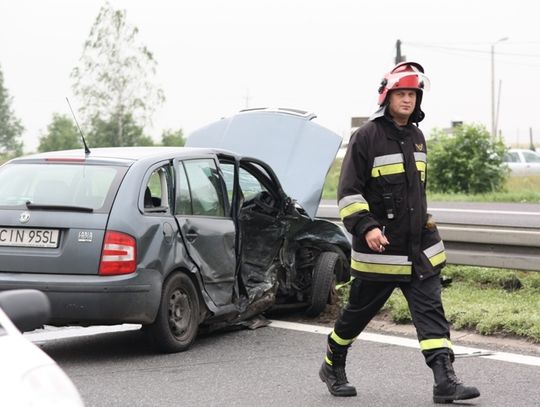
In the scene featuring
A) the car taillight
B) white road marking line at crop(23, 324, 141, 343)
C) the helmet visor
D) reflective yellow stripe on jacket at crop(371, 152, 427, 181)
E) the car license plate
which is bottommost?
white road marking line at crop(23, 324, 141, 343)

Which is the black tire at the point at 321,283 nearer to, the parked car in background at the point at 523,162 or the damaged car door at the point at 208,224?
the damaged car door at the point at 208,224

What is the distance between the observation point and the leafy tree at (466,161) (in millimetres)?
25859

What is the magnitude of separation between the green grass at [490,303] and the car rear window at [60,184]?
8.46ft

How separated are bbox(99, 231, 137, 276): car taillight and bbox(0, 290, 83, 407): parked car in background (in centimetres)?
381

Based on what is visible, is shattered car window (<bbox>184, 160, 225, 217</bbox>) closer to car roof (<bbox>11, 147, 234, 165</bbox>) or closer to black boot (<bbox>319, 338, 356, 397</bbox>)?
car roof (<bbox>11, 147, 234, 165</bbox>)

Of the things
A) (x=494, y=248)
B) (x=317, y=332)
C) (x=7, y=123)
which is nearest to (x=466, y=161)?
(x=494, y=248)

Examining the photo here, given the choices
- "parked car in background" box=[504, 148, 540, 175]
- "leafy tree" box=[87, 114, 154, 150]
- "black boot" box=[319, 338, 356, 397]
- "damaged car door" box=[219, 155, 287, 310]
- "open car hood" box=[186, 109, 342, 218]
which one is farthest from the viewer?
"leafy tree" box=[87, 114, 154, 150]

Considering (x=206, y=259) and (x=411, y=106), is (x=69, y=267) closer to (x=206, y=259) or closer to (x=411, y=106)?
(x=206, y=259)

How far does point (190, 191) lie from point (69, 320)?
57.2 inches

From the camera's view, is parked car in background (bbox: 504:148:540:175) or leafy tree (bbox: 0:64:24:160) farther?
leafy tree (bbox: 0:64:24:160)

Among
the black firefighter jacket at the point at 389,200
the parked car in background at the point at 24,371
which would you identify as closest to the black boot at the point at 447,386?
the black firefighter jacket at the point at 389,200

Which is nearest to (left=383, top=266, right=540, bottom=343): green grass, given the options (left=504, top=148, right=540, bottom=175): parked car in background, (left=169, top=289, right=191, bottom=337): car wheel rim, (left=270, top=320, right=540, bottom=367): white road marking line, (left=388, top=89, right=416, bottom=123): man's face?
(left=270, top=320, right=540, bottom=367): white road marking line

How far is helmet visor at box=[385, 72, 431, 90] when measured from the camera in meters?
6.34

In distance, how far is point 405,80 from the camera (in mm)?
6344
